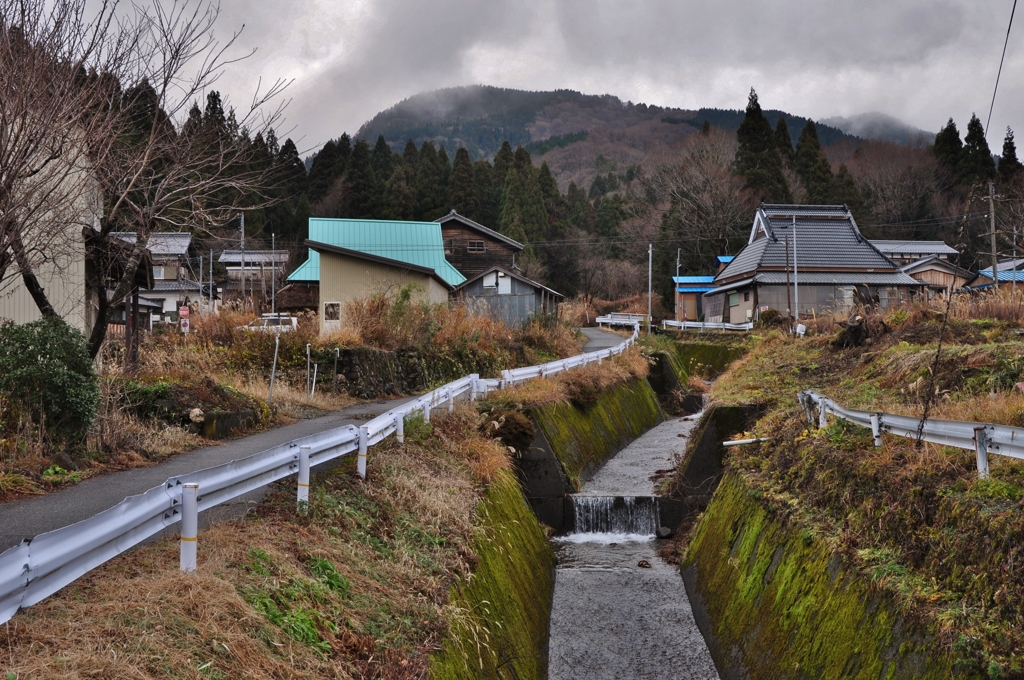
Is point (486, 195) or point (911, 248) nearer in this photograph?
point (911, 248)

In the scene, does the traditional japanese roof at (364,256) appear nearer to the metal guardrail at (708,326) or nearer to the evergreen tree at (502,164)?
the metal guardrail at (708,326)

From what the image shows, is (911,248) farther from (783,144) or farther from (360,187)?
(360,187)

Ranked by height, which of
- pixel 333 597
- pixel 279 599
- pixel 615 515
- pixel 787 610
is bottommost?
pixel 615 515

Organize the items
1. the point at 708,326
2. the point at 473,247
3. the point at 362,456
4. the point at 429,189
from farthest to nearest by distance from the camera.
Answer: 1. the point at 429,189
2. the point at 473,247
3. the point at 708,326
4. the point at 362,456

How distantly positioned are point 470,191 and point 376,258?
3942 centimetres

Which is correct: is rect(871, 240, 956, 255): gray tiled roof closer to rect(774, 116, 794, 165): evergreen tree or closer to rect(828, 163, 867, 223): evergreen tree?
rect(828, 163, 867, 223): evergreen tree

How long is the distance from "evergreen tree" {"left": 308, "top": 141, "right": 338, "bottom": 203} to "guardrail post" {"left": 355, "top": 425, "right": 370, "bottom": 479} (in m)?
64.3

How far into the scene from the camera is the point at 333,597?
5430mm

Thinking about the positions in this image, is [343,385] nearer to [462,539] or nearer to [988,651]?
[462,539]

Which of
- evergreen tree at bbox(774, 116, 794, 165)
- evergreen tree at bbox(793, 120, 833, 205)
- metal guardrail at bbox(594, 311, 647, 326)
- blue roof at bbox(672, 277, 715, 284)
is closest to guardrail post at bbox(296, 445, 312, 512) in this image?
metal guardrail at bbox(594, 311, 647, 326)

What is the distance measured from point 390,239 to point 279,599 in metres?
39.1

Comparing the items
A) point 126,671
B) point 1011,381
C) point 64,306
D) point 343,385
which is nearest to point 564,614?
point 1011,381

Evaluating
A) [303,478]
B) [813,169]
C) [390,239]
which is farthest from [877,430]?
[813,169]

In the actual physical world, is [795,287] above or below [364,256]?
below
